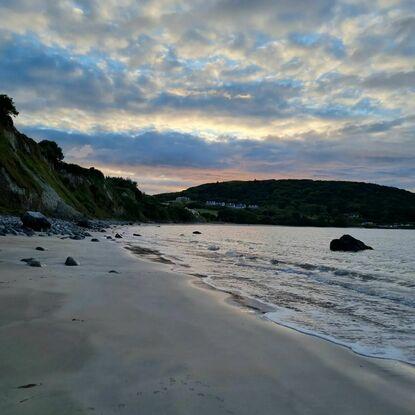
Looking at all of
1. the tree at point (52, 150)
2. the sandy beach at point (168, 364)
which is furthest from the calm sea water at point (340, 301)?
the tree at point (52, 150)

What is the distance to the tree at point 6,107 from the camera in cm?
4407

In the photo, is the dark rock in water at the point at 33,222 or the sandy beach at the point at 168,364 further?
the dark rock in water at the point at 33,222

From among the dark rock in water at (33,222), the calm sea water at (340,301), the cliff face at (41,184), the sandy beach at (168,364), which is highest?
the cliff face at (41,184)

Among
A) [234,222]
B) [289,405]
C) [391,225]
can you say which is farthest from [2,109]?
[391,225]

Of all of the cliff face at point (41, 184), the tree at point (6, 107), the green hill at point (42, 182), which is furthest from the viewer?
the tree at point (6, 107)

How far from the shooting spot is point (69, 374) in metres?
3.83

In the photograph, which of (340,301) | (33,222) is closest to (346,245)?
(340,301)

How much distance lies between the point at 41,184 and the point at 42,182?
3.15ft

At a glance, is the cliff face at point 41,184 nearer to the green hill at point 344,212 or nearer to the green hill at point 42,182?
the green hill at point 42,182

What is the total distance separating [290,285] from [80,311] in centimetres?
831

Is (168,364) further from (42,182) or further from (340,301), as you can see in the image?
(42,182)

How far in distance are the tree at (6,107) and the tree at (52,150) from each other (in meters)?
26.1

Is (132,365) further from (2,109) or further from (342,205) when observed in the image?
(342,205)

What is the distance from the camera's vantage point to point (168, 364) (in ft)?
14.4
